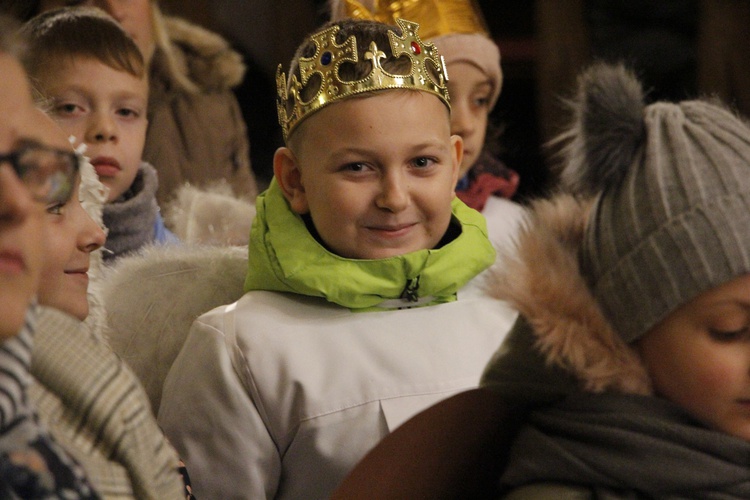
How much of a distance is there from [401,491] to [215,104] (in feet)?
6.63

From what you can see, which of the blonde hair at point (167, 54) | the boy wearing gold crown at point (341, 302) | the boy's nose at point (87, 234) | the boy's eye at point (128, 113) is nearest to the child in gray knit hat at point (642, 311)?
the boy wearing gold crown at point (341, 302)

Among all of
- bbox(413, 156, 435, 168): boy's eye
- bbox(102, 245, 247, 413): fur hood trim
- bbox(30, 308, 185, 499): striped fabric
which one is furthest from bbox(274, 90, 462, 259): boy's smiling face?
bbox(30, 308, 185, 499): striped fabric

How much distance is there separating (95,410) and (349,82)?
831 mm

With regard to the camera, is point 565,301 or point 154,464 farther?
point 565,301

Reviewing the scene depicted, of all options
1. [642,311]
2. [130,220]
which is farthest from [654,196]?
[130,220]

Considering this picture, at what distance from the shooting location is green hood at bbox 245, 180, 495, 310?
1.61 m

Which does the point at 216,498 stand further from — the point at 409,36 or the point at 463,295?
the point at 409,36

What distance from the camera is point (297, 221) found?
5.57ft

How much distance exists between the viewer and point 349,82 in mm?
1628

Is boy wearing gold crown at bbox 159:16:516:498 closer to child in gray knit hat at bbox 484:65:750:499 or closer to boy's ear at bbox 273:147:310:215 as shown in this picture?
boy's ear at bbox 273:147:310:215

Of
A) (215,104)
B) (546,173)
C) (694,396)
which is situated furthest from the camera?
(546,173)

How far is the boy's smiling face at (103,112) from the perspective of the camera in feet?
6.44

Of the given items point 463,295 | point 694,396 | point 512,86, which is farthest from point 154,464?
point 512,86

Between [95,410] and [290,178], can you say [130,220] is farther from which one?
[95,410]
